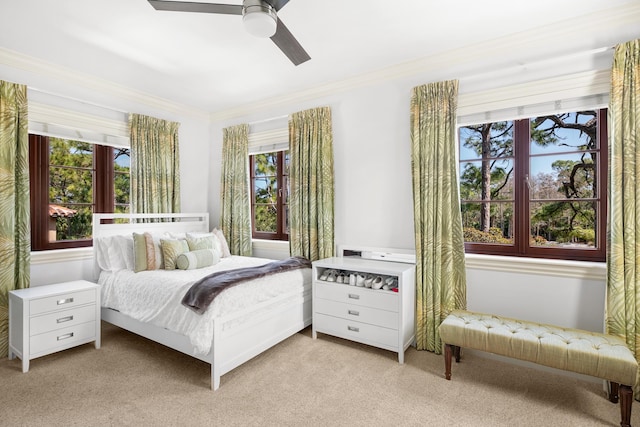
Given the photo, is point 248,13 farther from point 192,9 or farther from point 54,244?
point 54,244

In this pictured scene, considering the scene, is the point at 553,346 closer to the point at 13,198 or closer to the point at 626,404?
the point at 626,404

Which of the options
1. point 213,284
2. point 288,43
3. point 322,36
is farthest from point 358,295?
point 322,36

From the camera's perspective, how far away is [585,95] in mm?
2312

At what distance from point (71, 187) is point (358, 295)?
121 inches

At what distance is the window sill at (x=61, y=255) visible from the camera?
2.98 metres

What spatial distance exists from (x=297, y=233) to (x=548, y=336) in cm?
234

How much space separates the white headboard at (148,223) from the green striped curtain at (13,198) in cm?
55

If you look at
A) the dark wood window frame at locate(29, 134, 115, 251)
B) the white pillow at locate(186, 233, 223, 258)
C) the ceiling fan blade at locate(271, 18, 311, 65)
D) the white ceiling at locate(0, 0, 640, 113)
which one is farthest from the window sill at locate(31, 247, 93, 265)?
the ceiling fan blade at locate(271, 18, 311, 65)

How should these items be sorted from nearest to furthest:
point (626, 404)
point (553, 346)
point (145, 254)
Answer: point (626, 404)
point (553, 346)
point (145, 254)

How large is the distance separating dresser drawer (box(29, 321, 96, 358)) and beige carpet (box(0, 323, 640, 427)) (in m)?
0.12

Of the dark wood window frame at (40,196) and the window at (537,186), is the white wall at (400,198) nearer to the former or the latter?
the window at (537,186)

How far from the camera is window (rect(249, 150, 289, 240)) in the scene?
3.99 meters

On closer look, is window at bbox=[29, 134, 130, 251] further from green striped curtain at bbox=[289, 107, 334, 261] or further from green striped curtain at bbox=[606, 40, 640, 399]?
green striped curtain at bbox=[606, 40, 640, 399]

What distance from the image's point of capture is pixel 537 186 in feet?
8.66
